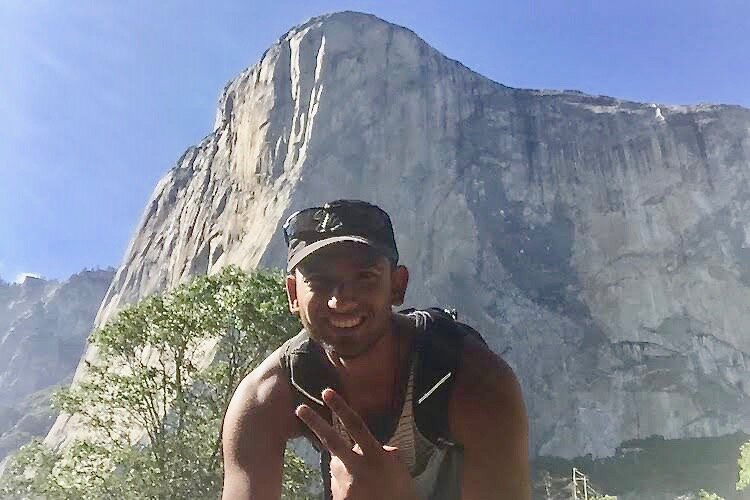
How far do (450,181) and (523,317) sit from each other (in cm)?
1090

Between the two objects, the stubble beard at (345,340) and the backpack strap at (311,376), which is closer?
the stubble beard at (345,340)

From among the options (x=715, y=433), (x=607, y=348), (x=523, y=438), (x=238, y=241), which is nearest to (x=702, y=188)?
(x=607, y=348)

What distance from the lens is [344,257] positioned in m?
1.73

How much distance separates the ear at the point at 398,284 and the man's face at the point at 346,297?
0.13 feet

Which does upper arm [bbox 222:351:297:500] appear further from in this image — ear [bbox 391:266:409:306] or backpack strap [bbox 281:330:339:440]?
ear [bbox 391:266:409:306]

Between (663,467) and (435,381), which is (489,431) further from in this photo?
(663,467)

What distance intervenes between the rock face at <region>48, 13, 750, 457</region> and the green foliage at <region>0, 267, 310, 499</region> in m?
31.1

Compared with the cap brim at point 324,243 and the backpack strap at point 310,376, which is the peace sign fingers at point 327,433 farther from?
the cap brim at point 324,243

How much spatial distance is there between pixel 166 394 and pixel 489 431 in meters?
9.82

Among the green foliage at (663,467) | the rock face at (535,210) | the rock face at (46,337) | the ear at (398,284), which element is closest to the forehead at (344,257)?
the ear at (398,284)

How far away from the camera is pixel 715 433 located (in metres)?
43.3

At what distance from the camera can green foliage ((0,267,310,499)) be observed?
32.9 feet

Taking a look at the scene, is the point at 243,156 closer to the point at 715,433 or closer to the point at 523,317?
the point at 523,317

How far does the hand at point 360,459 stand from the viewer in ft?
4.92
